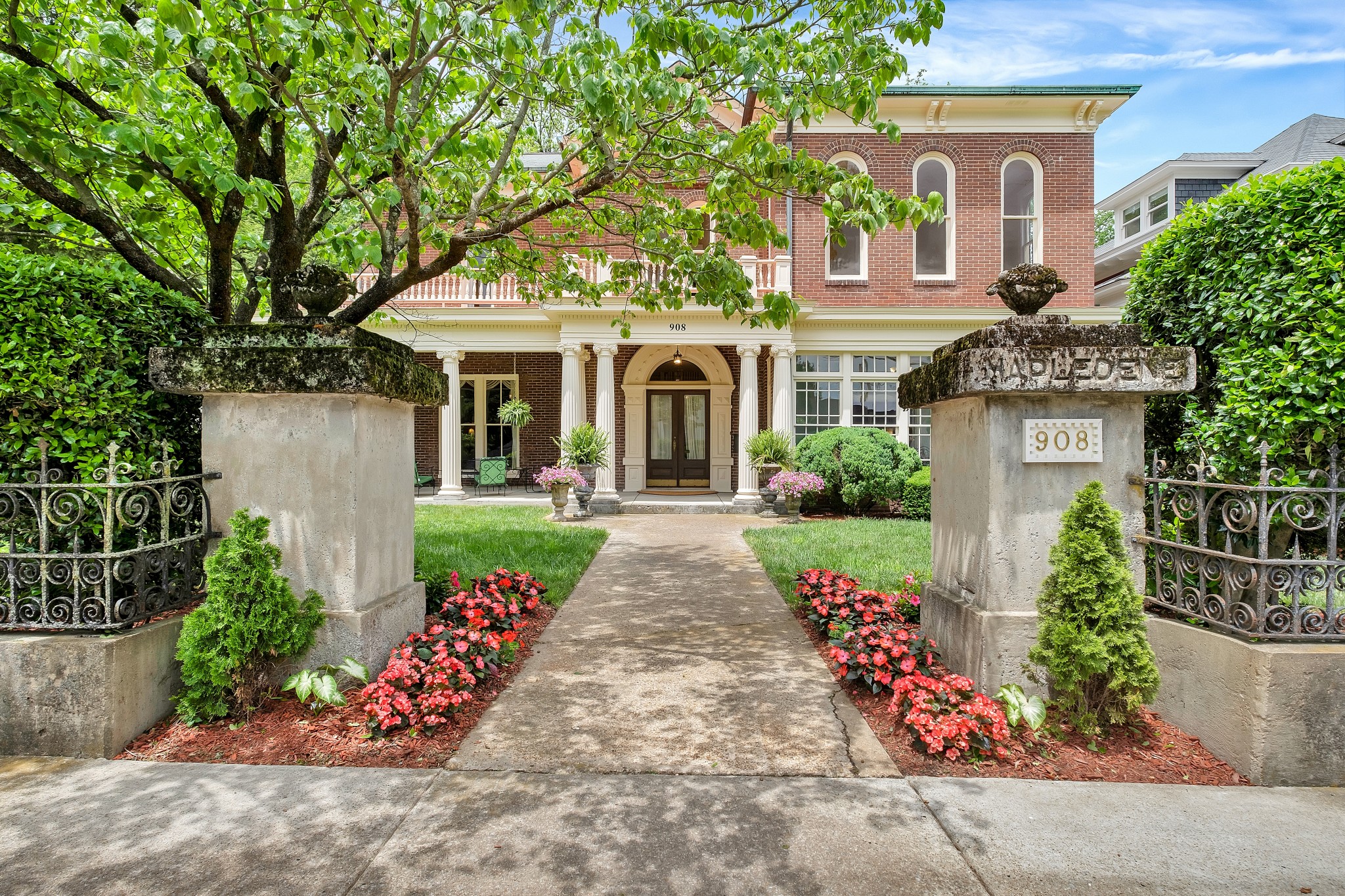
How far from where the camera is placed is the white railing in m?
14.5

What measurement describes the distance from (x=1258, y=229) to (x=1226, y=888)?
2894mm

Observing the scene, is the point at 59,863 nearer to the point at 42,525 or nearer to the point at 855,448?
the point at 42,525

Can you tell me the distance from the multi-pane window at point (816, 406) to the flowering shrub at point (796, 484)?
3.13m

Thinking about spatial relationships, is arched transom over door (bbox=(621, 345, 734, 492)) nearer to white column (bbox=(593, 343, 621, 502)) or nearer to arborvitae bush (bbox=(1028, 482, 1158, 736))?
white column (bbox=(593, 343, 621, 502))

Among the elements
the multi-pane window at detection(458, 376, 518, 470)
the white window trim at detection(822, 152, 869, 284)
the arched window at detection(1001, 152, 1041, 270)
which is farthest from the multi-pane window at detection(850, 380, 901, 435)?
the multi-pane window at detection(458, 376, 518, 470)

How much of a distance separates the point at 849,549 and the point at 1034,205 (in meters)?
11.6

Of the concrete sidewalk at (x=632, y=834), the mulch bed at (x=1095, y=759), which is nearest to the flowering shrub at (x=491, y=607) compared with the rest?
the concrete sidewalk at (x=632, y=834)

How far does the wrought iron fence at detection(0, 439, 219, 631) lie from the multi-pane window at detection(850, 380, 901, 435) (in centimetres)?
1397

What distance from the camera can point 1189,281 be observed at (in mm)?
3695

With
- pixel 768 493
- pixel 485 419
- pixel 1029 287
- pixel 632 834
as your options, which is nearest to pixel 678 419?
pixel 485 419

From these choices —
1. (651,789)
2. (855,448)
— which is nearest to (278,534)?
(651,789)

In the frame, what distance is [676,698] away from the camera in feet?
13.0

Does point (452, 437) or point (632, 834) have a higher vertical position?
point (452, 437)

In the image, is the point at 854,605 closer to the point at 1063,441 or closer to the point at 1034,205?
the point at 1063,441
